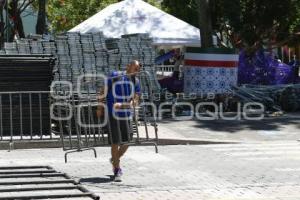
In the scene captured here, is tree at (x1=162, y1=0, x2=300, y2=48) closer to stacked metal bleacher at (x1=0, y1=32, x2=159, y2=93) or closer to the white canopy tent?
the white canopy tent

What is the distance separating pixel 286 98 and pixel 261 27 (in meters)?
6.78

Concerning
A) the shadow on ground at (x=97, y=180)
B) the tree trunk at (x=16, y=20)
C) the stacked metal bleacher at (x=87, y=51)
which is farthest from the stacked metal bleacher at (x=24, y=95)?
the tree trunk at (x=16, y=20)

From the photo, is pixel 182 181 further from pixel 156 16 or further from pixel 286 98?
pixel 156 16

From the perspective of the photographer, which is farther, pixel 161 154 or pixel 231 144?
pixel 231 144

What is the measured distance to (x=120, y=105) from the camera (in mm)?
10086

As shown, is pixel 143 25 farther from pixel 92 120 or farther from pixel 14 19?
pixel 14 19

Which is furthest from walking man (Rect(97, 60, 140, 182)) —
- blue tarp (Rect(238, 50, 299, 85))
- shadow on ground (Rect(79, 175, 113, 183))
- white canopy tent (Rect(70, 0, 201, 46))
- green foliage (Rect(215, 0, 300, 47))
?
green foliage (Rect(215, 0, 300, 47))

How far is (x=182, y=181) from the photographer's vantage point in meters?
10.2

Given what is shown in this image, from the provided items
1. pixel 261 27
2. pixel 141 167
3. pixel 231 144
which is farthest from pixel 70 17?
pixel 141 167

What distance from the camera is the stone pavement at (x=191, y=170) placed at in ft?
30.3

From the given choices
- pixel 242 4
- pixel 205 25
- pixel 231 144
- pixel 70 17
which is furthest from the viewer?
pixel 70 17

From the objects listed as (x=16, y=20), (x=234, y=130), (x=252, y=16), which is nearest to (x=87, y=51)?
(x=234, y=130)

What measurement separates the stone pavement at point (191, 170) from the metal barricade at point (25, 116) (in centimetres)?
72

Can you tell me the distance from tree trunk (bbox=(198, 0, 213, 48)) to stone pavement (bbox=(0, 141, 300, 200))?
22.5 ft
